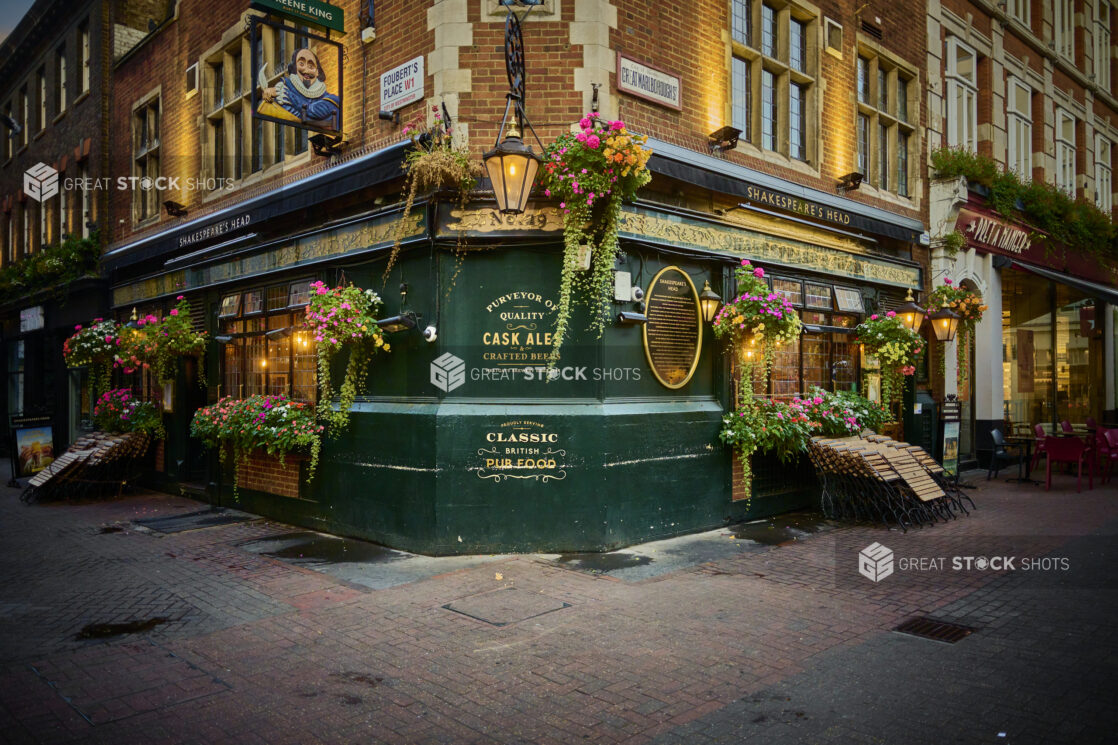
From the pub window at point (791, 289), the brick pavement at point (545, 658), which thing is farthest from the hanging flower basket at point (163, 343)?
the pub window at point (791, 289)

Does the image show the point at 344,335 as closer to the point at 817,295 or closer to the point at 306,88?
the point at 306,88

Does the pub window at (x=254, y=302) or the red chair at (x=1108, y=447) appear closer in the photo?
the pub window at (x=254, y=302)

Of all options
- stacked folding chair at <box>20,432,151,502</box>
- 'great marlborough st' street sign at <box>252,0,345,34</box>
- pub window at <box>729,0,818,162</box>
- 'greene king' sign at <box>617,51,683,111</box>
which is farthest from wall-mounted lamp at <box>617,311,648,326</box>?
stacked folding chair at <box>20,432,151,502</box>

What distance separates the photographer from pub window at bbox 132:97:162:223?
589 inches

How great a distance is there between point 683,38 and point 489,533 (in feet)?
22.2

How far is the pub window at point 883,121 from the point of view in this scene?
13.2m

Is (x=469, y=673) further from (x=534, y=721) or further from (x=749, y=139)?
(x=749, y=139)

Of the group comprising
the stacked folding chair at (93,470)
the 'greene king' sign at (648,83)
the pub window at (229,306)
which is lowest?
the stacked folding chair at (93,470)

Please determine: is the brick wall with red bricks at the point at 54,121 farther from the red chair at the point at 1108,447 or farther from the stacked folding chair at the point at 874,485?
the red chair at the point at 1108,447

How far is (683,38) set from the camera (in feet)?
31.0

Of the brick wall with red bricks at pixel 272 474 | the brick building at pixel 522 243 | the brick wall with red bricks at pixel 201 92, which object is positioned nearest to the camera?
the brick building at pixel 522 243

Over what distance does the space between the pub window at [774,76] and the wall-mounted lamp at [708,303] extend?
2552 millimetres

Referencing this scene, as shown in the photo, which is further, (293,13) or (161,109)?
(161,109)

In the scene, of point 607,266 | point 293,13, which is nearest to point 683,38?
point 607,266
